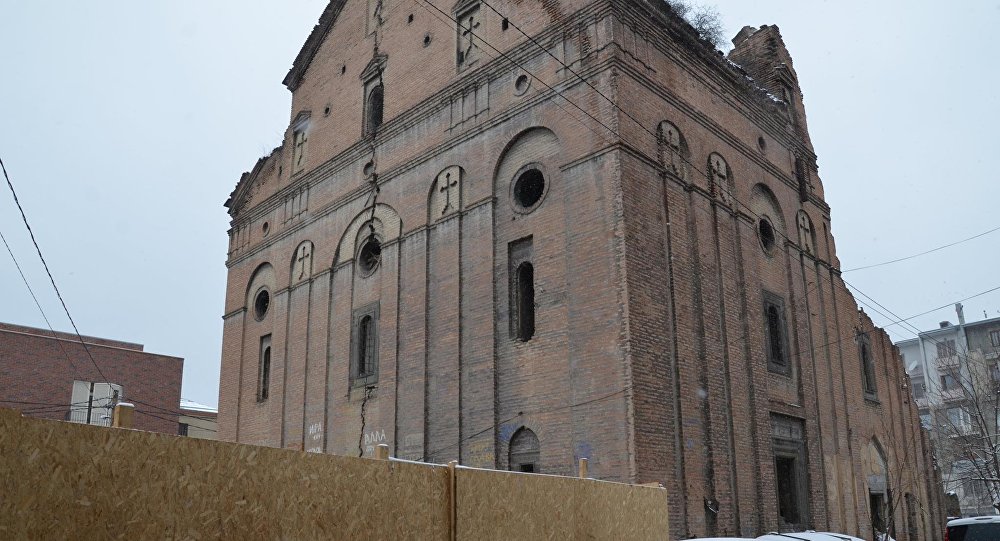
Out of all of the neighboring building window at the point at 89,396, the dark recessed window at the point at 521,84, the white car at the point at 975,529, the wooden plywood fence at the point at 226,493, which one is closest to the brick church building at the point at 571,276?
the dark recessed window at the point at 521,84

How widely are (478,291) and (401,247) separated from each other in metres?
2.80

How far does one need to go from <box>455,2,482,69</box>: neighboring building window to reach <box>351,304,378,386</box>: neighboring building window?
224 inches

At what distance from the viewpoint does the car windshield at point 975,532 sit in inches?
498

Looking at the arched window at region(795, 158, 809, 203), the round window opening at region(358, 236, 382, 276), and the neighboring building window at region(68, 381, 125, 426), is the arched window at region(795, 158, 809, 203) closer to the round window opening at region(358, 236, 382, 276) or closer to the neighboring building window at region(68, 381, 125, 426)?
the round window opening at region(358, 236, 382, 276)

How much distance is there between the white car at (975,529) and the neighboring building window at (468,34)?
480 inches

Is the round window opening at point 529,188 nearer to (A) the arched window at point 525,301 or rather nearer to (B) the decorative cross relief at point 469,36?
(A) the arched window at point 525,301

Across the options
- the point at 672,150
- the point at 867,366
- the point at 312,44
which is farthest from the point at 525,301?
the point at 312,44

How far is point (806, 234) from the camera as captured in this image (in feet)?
67.4

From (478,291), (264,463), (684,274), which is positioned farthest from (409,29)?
(264,463)

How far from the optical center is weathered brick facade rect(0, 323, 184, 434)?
34.5 meters

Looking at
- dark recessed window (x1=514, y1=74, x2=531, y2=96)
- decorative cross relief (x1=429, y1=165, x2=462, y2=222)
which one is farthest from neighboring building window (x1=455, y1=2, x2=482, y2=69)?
decorative cross relief (x1=429, y1=165, x2=462, y2=222)

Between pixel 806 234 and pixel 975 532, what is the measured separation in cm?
915

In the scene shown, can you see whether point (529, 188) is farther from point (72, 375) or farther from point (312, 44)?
point (72, 375)

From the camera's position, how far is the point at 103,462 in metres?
3.99
